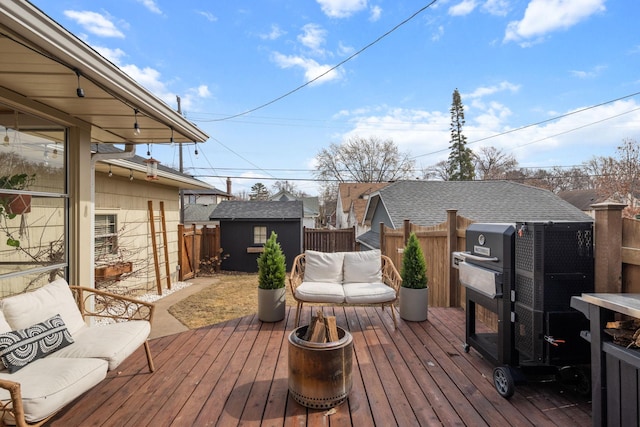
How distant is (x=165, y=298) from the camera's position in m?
6.91

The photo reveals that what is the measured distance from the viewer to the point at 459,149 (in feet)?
84.6

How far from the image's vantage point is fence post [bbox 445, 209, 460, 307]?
458 cm

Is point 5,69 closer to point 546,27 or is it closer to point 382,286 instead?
point 382,286

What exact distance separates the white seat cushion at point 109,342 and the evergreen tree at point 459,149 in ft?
85.6

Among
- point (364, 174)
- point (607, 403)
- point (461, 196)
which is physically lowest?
point (607, 403)

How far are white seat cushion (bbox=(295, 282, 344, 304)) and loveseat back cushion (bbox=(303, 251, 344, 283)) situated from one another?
35 centimetres

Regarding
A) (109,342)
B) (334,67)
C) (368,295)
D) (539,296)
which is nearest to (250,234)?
(334,67)

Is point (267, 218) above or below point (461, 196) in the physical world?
below

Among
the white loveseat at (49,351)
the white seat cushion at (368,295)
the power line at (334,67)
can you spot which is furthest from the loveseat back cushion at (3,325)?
the power line at (334,67)

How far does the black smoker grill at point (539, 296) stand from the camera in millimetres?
2148

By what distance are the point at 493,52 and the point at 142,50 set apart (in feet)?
27.6

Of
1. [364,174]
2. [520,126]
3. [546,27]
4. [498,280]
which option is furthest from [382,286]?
[364,174]

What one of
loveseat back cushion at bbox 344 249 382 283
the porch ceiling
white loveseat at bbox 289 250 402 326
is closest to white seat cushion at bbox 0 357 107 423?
the porch ceiling

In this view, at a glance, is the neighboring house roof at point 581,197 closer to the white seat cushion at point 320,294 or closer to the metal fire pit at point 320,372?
the white seat cushion at point 320,294
